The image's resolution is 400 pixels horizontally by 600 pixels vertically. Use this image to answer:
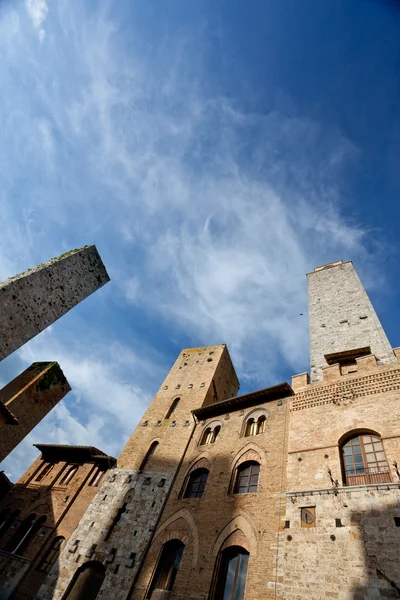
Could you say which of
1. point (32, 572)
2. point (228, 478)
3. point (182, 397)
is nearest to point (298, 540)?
point (228, 478)

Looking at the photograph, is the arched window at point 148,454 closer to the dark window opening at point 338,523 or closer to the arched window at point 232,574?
the arched window at point 232,574

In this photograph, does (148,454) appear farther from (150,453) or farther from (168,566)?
(168,566)

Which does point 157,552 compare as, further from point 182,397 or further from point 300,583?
point 182,397

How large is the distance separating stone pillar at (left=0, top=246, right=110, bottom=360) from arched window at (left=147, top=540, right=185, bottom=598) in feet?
28.3

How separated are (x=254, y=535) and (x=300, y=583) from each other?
1859 millimetres

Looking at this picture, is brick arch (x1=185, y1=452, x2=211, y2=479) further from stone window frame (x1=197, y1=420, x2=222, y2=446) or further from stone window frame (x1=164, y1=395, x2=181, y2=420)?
stone window frame (x1=164, y1=395, x2=181, y2=420)

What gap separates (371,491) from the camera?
7516mm

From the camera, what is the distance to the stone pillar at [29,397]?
49.6 ft

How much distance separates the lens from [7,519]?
16234 mm

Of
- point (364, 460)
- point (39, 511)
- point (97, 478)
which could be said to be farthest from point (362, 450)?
point (39, 511)

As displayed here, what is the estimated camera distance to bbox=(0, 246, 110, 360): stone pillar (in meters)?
11.0

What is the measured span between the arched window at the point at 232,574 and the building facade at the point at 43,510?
846cm

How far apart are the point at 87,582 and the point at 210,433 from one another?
6.65 m

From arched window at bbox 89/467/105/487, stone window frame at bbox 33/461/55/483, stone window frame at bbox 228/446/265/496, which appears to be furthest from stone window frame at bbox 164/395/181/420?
stone window frame at bbox 33/461/55/483
